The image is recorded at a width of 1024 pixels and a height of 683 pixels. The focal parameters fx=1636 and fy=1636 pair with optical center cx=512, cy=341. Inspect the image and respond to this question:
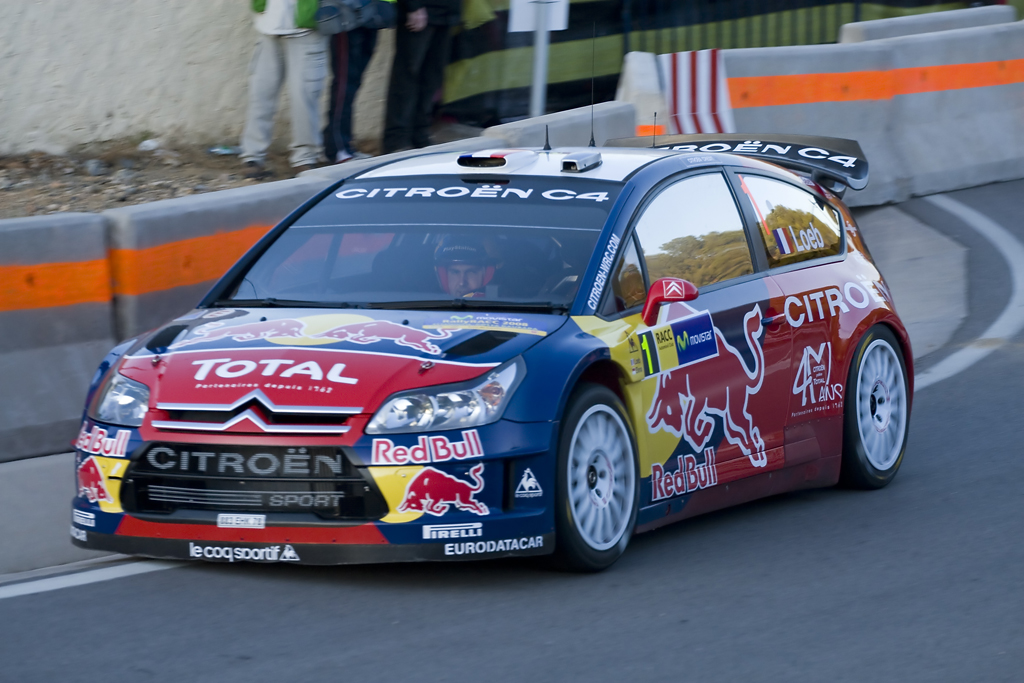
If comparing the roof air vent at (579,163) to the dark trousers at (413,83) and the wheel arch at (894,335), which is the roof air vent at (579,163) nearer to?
the wheel arch at (894,335)

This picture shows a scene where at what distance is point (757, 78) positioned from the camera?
45.3 ft

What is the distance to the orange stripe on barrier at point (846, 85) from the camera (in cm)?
1378

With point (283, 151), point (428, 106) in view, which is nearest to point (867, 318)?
point (428, 106)

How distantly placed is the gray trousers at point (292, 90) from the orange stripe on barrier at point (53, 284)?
4498mm

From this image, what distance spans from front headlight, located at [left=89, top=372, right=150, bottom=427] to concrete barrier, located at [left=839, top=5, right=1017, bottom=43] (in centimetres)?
1157

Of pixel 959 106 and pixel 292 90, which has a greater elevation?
pixel 292 90

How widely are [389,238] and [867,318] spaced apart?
2.38 m

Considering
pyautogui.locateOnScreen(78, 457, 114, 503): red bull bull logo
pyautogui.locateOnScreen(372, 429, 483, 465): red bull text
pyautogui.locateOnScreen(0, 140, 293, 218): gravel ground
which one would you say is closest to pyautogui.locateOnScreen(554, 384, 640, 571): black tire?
pyautogui.locateOnScreen(372, 429, 483, 465): red bull text

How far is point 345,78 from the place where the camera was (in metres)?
12.1

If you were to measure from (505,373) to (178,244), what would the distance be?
2960 mm

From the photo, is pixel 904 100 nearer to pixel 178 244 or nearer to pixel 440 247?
pixel 178 244

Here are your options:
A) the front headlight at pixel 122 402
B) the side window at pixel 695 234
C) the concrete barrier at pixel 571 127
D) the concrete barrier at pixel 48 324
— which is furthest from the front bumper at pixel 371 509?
the concrete barrier at pixel 571 127

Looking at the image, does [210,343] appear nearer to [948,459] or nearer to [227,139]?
[948,459]

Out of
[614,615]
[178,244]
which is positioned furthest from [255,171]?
[614,615]
